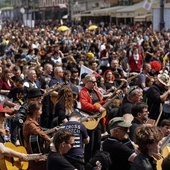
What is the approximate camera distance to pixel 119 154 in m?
6.21

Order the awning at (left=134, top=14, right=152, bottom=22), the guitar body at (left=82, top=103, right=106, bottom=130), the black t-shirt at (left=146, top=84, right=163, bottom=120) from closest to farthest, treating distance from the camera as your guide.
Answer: the guitar body at (left=82, top=103, right=106, bottom=130), the black t-shirt at (left=146, top=84, right=163, bottom=120), the awning at (left=134, top=14, right=152, bottom=22)

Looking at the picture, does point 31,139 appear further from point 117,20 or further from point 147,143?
point 117,20

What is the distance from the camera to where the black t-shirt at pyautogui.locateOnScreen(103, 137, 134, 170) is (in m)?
6.19

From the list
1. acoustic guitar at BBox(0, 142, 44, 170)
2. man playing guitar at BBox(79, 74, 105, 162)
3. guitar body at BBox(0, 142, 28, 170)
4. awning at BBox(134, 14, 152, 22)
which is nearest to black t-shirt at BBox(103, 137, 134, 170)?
acoustic guitar at BBox(0, 142, 44, 170)

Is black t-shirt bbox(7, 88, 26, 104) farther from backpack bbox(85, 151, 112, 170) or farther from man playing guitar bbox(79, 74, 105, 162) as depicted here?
backpack bbox(85, 151, 112, 170)

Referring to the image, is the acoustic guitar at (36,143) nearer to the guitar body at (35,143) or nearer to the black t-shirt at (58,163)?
the guitar body at (35,143)

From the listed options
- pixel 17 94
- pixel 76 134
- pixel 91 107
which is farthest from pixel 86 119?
pixel 17 94

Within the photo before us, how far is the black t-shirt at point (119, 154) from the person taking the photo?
20.3 ft

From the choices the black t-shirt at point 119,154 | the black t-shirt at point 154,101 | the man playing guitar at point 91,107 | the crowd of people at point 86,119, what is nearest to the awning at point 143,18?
the crowd of people at point 86,119

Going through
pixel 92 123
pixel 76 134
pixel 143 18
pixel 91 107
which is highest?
pixel 76 134

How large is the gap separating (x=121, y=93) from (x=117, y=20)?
4750cm

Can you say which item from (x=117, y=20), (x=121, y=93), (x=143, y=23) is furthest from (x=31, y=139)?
(x=117, y=20)

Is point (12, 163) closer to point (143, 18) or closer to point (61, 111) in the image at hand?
point (61, 111)

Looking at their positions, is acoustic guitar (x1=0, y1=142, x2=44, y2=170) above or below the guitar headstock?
below
